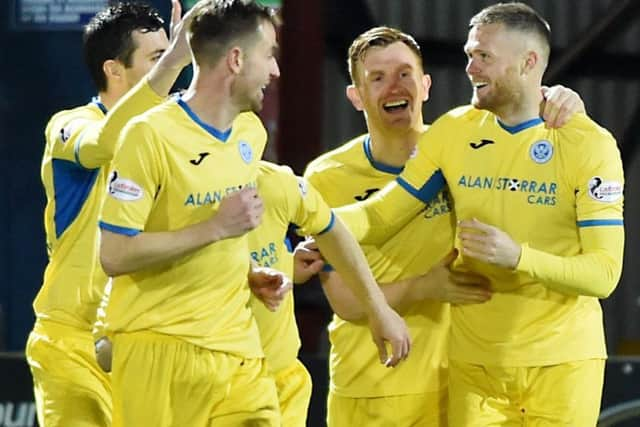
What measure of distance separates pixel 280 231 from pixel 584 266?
875mm

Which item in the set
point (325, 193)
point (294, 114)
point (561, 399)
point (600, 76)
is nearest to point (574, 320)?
point (561, 399)

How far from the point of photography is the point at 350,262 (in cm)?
495

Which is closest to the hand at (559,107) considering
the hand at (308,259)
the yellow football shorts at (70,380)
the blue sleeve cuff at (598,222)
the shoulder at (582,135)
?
the shoulder at (582,135)

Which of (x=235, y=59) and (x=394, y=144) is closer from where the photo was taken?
(x=235, y=59)

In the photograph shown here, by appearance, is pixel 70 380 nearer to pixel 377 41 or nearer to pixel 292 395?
pixel 292 395

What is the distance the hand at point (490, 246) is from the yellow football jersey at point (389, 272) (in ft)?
1.85

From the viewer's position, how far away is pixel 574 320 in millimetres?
5172

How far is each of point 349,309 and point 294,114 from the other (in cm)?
364

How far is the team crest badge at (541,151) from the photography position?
16.9ft

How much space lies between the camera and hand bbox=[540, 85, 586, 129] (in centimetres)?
518

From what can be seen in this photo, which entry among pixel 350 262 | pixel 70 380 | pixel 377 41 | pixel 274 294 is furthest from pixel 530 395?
pixel 70 380

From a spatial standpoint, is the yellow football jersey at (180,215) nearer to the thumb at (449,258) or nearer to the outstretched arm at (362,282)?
the outstretched arm at (362,282)

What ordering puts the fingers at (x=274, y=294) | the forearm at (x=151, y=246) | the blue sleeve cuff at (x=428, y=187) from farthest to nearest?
the blue sleeve cuff at (x=428, y=187)
the fingers at (x=274, y=294)
the forearm at (x=151, y=246)

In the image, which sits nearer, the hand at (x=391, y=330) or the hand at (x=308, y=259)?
the hand at (x=391, y=330)
